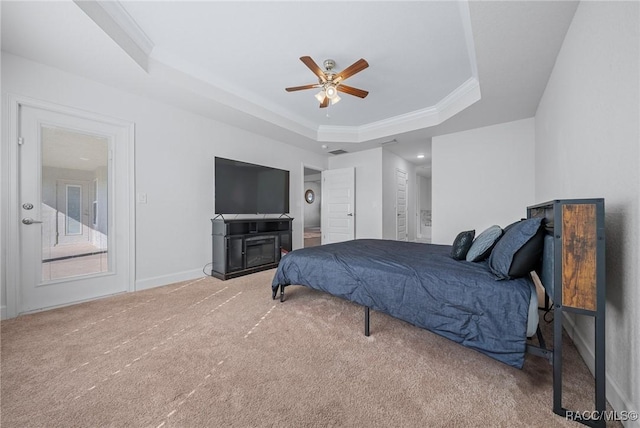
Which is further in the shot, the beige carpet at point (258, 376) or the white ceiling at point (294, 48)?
the white ceiling at point (294, 48)

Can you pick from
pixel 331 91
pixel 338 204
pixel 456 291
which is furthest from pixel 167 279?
pixel 338 204

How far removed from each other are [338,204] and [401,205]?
70.5 inches

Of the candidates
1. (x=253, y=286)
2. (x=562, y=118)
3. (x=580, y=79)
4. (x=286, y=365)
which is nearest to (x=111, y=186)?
(x=253, y=286)

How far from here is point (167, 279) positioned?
3.20 meters

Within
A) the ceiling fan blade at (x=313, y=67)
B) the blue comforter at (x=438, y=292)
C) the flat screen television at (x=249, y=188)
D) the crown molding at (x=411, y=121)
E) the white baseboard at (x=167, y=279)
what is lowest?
the white baseboard at (x=167, y=279)

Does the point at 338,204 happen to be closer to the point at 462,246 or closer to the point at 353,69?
the point at 353,69

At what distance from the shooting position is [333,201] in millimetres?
5824

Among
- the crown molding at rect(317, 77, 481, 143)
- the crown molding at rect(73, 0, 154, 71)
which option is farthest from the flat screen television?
the crown molding at rect(73, 0, 154, 71)

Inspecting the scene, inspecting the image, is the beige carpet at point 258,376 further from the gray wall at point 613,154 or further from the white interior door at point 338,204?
the white interior door at point 338,204

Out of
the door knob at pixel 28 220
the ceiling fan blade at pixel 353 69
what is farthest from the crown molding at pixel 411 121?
the door knob at pixel 28 220

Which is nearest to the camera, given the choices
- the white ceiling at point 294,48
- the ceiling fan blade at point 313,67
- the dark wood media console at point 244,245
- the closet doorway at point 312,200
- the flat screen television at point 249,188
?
the white ceiling at point 294,48

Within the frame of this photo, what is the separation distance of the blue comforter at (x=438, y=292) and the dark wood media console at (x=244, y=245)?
1651 mm

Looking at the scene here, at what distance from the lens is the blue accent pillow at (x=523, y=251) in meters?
1.37

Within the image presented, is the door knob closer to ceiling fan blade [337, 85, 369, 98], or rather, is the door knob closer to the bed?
the bed
